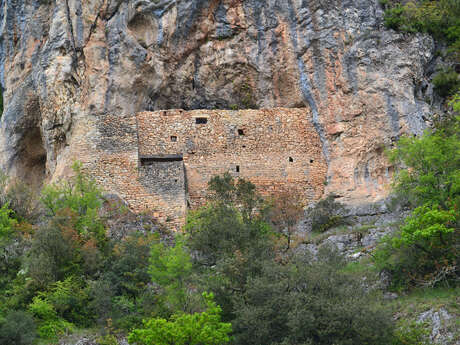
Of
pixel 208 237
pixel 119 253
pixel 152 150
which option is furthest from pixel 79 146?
pixel 208 237

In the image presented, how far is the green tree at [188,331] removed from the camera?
1561 centimetres

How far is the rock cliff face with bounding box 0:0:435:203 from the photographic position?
26.8m

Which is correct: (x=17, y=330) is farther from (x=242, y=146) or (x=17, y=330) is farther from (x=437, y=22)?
(x=437, y=22)

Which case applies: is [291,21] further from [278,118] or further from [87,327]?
[87,327]

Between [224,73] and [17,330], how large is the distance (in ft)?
47.9

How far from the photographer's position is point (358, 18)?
28.1 meters

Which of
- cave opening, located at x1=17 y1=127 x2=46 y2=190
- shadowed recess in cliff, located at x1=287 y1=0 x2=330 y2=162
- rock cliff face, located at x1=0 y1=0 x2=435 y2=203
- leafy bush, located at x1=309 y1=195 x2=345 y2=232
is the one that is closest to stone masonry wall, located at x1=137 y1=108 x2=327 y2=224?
shadowed recess in cliff, located at x1=287 y1=0 x2=330 y2=162

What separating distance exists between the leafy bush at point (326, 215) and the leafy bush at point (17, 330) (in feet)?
34.3

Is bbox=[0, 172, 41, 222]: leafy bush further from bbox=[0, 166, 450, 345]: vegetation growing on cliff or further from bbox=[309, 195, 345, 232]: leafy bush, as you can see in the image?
bbox=[309, 195, 345, 232]: leafy bush

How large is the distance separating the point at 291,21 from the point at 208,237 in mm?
11901

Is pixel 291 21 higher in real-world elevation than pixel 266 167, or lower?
higher

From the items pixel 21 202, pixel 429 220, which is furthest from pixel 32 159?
pixel 429 220

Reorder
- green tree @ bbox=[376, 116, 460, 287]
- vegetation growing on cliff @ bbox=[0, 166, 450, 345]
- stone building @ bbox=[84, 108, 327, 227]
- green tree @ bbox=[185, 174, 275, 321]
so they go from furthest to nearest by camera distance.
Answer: stone building @ bbox=[84, 108, 327, 227] < green tree @ bbox=[376, 116, 460, 287] < green tree @ bbox=[185, 174, 275, 321] < vegetation growing on cliff @ bbox=[0, 166, 450, 345]

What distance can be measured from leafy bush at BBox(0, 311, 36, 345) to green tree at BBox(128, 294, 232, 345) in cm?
352
